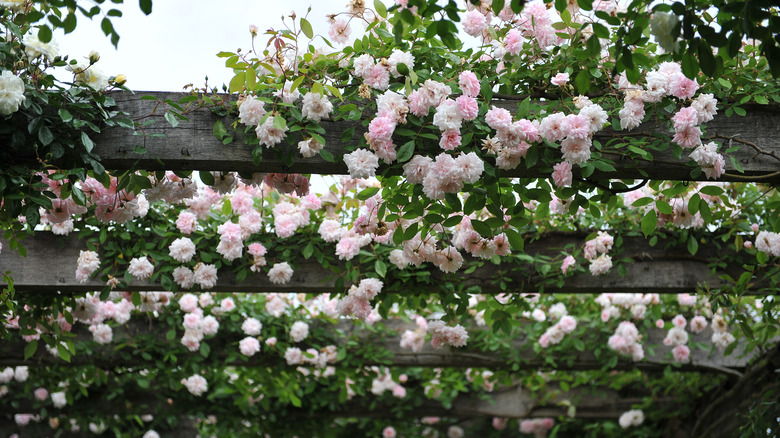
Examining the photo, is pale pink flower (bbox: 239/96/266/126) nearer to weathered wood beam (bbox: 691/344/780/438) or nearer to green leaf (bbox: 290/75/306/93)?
green leaf (bbox: 290/75/306/93)

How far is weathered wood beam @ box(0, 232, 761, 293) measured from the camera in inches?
130

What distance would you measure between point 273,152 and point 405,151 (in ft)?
A: 1.11

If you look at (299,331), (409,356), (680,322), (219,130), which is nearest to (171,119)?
(219,130)

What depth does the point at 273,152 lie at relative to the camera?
2.04 m

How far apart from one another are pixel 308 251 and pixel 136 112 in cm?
124

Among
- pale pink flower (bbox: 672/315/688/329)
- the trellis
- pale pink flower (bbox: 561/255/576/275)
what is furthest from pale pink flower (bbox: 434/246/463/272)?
pale pink flower (bbox: 672/315/688/329)

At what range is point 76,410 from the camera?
5.57m

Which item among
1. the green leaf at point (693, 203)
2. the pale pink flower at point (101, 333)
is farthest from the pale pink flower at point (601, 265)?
the pale pink flower at point (101, 333)

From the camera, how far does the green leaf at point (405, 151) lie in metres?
1.96

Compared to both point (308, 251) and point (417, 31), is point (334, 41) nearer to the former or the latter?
point (417, 31)

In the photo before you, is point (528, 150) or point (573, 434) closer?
point (528, 150)

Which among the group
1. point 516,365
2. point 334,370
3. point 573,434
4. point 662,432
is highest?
point 516,365

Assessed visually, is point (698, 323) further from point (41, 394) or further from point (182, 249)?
point (41, 394)

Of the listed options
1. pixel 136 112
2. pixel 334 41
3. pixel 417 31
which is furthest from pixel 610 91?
pixel 136 112
